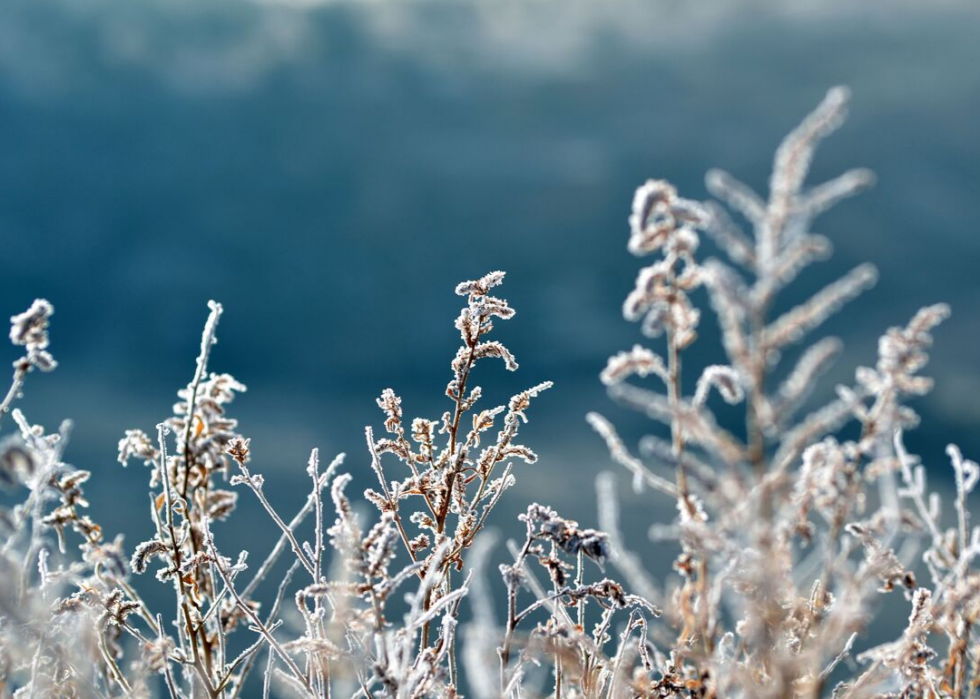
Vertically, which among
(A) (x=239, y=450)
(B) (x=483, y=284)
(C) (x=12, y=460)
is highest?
(B) (x=483, y=284)

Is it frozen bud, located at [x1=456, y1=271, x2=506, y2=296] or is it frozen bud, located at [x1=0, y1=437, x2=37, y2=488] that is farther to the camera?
frozen bud, located at [x1=456, y1=271, x2=506, y2=296]

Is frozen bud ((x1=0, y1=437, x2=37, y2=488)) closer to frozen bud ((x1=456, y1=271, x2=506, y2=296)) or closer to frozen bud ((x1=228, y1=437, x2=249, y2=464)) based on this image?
frozen bud ((x1=228, y1=437, x2=249, y2=464))

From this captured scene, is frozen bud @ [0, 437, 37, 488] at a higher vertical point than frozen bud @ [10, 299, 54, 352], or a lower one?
lower

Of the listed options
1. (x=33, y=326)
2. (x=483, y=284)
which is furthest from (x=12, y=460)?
(x=483, y=284)

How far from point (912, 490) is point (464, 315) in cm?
193

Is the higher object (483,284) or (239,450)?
(483,284)

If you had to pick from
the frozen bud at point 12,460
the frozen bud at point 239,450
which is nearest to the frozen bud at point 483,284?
the frozen bud at point 239,450

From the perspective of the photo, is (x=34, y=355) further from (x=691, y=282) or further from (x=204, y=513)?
(x=691, y=282)

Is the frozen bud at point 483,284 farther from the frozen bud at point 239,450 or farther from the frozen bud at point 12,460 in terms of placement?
the frozen bud at point 12,460

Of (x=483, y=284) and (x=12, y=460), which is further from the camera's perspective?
(x=483, y=284)

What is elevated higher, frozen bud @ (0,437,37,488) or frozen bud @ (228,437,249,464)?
frozen bud @ (228,437,249,464)

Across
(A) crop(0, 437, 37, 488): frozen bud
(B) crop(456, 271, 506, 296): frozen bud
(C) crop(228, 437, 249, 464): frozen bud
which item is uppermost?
(B) crop(456, 271, 506, 296): frozen bud

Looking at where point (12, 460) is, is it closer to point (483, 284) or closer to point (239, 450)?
point (239, 450)

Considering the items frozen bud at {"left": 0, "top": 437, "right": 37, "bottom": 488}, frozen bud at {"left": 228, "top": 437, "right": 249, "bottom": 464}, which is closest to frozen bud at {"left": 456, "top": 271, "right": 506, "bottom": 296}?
frozen bud at {"left": 228, "top": 437, "right": 249, "bottom": 464}
